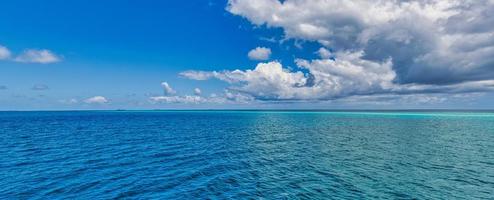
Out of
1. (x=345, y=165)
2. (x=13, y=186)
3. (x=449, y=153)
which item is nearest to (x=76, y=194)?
(x=13, y=186)

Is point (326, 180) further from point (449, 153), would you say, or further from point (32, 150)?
point (32, 150)

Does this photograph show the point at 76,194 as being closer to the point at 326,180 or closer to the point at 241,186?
the point at 241,186

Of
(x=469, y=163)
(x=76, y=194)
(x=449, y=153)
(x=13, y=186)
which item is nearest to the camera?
(x=76, y=194)

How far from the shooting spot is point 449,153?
4425 cm

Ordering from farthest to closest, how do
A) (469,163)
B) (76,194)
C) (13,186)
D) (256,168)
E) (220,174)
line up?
(469,163), (256,168), (220,174), (13,186), (76,194)

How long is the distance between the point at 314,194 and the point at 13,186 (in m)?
29.2

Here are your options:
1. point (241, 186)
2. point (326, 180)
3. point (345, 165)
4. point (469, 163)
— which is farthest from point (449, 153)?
point (241, 186)

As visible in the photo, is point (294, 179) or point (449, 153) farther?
point (449, 153)

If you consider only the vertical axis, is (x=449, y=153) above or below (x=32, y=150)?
below

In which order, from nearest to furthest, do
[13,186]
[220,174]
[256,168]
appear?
[13,186] < [220,174] < [256,168]

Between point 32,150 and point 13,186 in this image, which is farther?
point 32,150

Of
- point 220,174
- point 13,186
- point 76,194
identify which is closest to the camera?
point 76,194

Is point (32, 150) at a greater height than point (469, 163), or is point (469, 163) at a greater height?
point (32, 150)

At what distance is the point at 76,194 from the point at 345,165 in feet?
102
